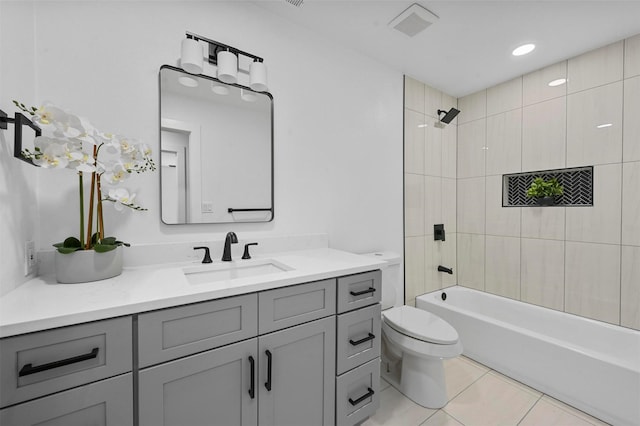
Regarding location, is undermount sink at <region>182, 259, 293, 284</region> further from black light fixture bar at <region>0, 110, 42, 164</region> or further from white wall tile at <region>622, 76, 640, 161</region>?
white wall tile at <region>622, 76, 640, 161</region>

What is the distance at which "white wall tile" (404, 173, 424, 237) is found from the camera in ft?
7.89

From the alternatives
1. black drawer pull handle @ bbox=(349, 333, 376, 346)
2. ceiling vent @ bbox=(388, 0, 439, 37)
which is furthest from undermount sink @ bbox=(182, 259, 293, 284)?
ceiling vent @ bbox=(388, 0, 439, 37)

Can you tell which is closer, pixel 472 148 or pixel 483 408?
pixel 483 408

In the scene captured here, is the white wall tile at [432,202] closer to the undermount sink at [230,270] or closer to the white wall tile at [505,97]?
the white wall tile at [505,97]

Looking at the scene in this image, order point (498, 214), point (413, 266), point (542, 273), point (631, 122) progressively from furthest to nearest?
1. point (498, 214)
2. point (413, 266)
3. point (542, 273)
4. point (631, 122)

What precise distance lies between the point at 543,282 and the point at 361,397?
1.98m

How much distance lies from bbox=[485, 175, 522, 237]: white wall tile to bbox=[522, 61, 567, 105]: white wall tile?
719 millimetres

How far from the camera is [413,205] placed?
2.46 m

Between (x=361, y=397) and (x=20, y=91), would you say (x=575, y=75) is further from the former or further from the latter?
(x=20, y=91)

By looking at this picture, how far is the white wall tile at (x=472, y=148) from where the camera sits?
2.68 m

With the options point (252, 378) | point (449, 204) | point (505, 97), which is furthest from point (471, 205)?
Answer: point (252, 378)

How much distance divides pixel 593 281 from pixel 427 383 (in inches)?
61.0

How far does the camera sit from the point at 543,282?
7.45 ft

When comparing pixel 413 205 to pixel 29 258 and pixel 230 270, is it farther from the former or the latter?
pixel 29 258
